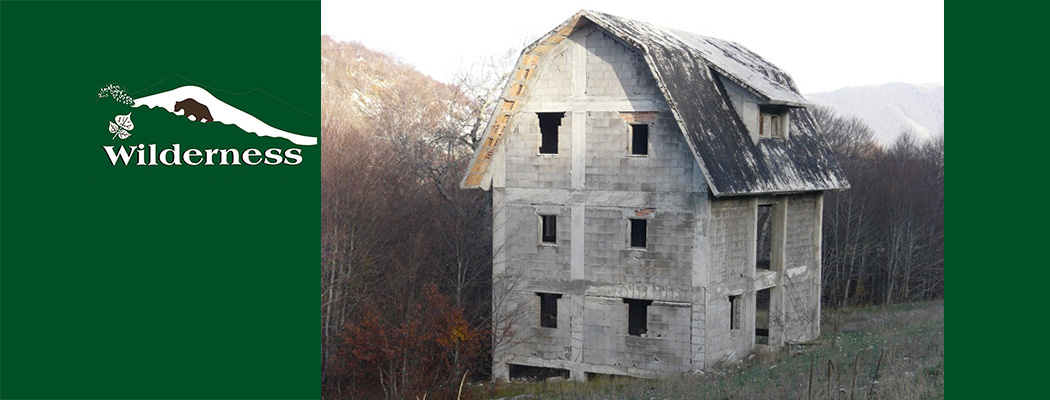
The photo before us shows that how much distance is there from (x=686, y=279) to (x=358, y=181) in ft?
51.5

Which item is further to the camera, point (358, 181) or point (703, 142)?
point (358, 181)

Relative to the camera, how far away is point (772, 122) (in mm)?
30328

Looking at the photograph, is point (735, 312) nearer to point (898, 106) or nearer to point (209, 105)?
point (209, 105)

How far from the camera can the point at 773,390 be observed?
21484mm

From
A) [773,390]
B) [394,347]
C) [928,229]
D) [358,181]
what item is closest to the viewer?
[773,390]

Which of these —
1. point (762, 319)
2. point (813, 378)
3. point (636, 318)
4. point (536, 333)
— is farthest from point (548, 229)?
point (762, 319)

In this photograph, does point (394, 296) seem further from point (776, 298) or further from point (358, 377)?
point (776, 298)

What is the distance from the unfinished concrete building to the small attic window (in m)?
0.08

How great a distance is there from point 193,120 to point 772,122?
1988cm

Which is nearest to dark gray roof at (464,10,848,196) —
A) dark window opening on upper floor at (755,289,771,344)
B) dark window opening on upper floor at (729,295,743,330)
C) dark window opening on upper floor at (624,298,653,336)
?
dark window opening on upper floor at (729,295,743,330)

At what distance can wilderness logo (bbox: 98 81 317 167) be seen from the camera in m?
14.1

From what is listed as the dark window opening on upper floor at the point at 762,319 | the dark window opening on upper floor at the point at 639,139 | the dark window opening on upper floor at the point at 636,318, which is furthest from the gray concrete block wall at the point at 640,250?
the dark window opening on upper floor at the point at 762,319

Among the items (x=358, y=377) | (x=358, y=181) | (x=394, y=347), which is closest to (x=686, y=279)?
(x=394, y=347)

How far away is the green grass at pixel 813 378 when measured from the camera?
19853mm
